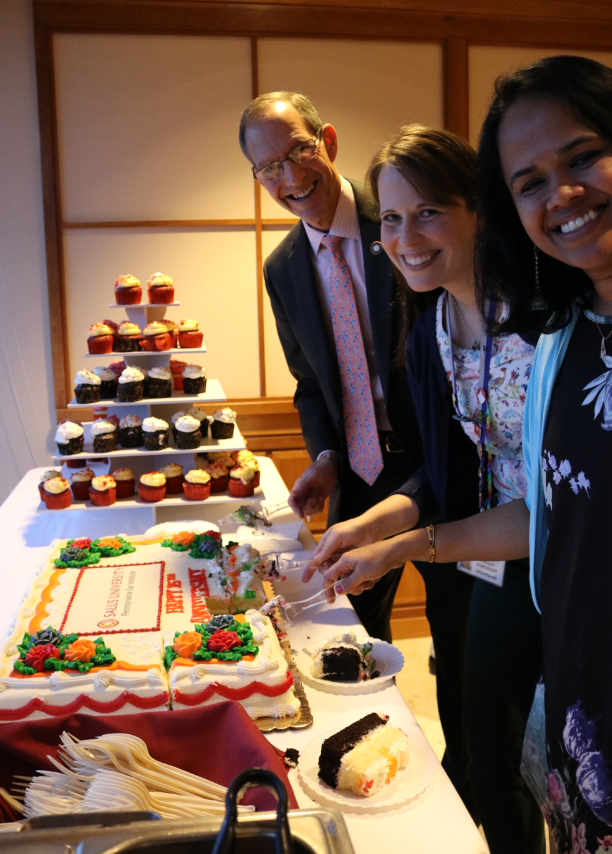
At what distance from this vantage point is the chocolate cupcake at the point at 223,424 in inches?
100

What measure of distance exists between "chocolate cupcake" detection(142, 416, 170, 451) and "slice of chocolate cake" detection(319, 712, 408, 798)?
1438 mm

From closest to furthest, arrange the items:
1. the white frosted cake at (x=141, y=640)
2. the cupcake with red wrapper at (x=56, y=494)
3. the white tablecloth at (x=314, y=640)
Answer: the white tablecloth at (x=314, y=640), the white frosted cake at (x=141, y=640), the cupcake with red wrapper at (x=56, y=494)

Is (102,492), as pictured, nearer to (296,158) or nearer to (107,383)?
(107,383)

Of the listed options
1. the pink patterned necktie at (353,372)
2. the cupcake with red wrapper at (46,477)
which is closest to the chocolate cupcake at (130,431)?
the cupcake with red wrapper at (46,477)

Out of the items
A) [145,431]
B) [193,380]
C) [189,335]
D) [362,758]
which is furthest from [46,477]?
[362,758]

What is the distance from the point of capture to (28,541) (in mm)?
2184

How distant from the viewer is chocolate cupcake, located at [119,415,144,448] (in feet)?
8.09

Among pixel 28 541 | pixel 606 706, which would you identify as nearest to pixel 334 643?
pixel 606 706

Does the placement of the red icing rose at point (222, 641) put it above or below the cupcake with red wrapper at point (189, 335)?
below

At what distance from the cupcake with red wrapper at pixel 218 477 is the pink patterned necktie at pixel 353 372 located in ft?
1.50

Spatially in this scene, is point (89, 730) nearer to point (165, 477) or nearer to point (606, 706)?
point (606, 706)

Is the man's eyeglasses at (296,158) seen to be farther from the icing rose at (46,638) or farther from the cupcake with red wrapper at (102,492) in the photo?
the icing rose at (46,638)

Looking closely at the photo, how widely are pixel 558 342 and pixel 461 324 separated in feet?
1.73

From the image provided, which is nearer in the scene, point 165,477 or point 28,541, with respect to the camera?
point 28,541
